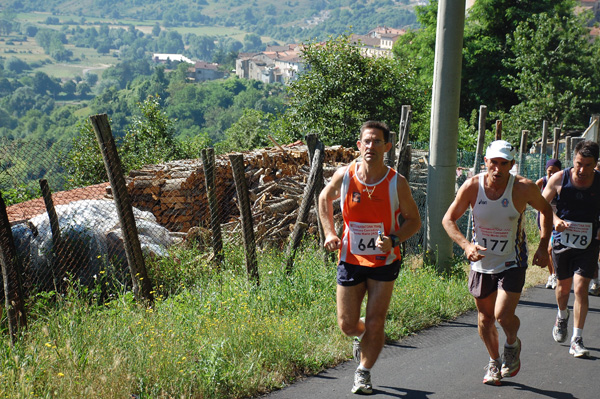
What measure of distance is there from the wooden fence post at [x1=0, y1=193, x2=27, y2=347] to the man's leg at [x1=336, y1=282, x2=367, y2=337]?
8.42ft

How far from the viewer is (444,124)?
8516 millimetres

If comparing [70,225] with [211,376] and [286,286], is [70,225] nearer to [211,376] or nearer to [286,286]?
[286,286]

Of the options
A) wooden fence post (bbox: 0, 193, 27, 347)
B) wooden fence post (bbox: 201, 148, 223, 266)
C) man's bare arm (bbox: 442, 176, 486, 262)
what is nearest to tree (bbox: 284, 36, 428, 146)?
wooden fence post (bbox: 201, 148, 223, 266)

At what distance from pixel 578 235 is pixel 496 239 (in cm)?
166

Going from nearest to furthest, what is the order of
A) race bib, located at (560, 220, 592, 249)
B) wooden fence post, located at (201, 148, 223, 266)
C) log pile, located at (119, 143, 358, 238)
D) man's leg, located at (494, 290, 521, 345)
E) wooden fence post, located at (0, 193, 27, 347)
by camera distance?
wooden fence post, located at (0, 193, 27, 347) → man's leg, located at (494, 290, 521, 345) → race bib, located at (560, 220, 592, 249) → wooden fence post, located at (201, 148, 223, 266) → log pile, located at (119, 143, 358, 238)

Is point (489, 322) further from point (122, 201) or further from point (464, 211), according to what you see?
point (122, 201)

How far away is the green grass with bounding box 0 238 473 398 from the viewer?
4.80 m

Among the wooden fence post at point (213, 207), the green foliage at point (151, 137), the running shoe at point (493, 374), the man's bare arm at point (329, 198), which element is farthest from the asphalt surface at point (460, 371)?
the green foliage at point (151, 137)

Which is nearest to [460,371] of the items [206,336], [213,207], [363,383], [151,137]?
[363,383]

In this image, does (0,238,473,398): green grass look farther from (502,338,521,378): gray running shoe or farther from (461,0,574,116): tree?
(461,0,574,116): tree

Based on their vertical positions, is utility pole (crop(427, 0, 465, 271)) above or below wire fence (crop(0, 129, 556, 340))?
above

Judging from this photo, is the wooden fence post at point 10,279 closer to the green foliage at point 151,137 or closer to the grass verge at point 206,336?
the grass verge at point 206,336

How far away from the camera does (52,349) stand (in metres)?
5.00

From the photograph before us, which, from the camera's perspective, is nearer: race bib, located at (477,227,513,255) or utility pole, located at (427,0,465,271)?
race bib, located at (477,227,513,255)
